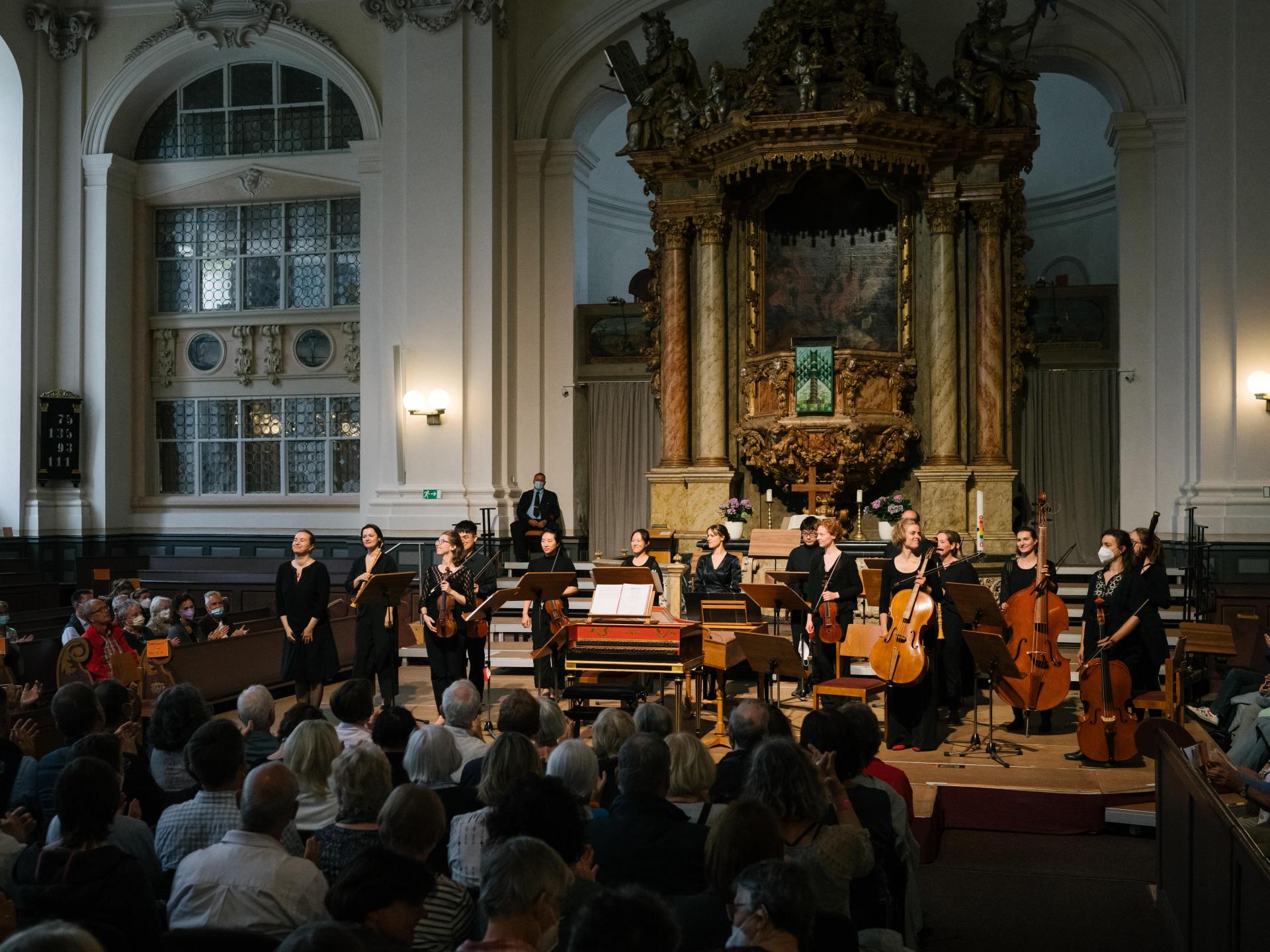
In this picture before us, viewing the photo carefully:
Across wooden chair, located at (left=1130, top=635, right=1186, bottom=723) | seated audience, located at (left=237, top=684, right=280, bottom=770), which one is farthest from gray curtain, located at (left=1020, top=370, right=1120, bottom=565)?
seated audience, located at (left=237, top=684, right=280, bottom=770)

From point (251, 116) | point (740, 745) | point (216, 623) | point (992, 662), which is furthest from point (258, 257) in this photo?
point (740, 745)

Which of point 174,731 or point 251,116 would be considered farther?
point 251,116

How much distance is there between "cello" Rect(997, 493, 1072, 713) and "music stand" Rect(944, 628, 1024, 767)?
0.45 ft

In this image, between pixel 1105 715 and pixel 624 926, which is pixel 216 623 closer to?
pixel 1105 715

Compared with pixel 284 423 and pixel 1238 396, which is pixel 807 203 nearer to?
pixel 1238 396

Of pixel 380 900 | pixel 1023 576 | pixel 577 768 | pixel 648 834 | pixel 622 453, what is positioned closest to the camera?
pixel 380 900

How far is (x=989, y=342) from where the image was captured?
51.5 feet

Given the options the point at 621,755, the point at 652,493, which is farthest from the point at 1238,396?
the point at 621,755

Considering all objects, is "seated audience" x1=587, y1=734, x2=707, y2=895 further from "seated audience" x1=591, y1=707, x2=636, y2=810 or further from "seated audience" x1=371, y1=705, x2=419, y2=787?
"seated audience" x1=371, y1=705, x2=419, y2=787

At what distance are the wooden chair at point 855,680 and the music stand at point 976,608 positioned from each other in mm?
611

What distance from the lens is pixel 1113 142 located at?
1648cm

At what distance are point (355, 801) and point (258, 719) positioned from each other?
2072 millimetres

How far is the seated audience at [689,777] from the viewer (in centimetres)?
485

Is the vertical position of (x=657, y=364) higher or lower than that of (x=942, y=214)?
lower
